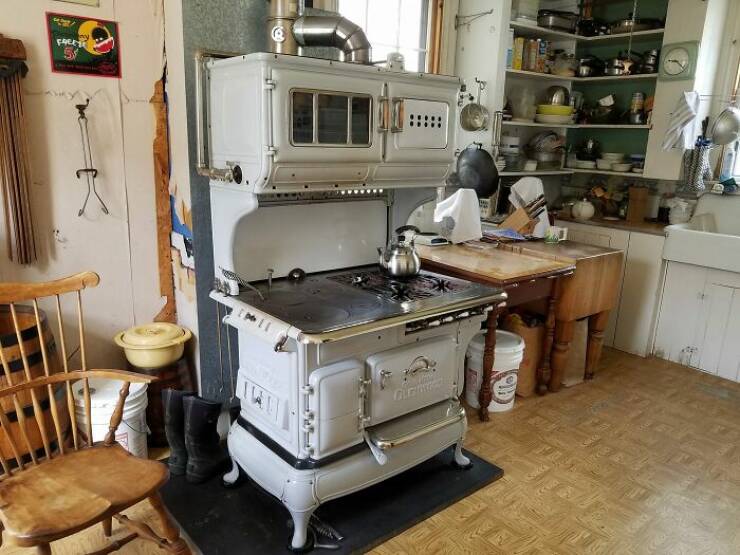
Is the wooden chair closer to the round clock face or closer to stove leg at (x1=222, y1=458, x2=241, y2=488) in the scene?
stove leg at (x1=222, y1=458, x2=241, y2=488)

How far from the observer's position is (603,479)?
2.30 meters

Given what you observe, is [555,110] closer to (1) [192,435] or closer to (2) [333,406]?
(2) [333,406]

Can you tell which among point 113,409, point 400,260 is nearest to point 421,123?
point 400,260

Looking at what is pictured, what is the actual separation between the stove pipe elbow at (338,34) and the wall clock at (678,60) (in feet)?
7.87

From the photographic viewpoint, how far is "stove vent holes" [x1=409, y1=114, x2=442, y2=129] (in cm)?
204

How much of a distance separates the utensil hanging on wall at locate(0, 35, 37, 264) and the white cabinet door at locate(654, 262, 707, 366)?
341cm

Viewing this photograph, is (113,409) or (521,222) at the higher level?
(521,222)

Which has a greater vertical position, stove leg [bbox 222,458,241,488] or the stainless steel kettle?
the stainless steel kettle

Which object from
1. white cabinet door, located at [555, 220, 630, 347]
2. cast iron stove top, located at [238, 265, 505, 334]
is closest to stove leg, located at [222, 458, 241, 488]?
cast iron stove top, located at [238, 265, 505, 334]

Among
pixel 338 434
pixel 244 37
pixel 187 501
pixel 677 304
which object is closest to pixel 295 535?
pixel 338 434

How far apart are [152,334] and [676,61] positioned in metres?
3.35

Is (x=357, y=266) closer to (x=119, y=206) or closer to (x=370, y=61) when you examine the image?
(x=370, y=61)

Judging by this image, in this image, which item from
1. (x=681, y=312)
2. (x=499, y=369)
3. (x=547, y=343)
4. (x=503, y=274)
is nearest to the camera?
(x=503, y=274)

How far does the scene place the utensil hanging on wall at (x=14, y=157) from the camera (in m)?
1.90
